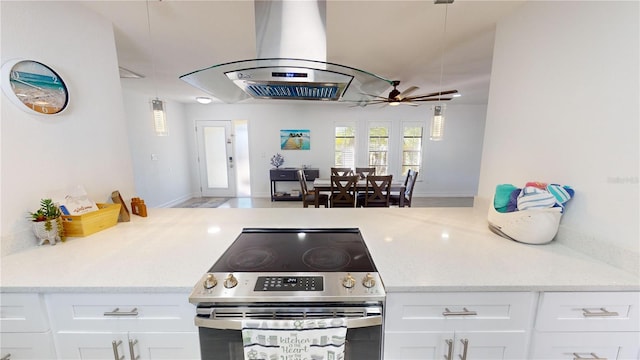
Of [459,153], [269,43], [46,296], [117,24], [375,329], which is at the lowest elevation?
[375,329]

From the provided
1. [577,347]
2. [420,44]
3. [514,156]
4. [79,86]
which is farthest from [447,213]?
[79,86]

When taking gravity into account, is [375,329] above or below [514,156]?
below

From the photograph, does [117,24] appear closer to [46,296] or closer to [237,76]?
[237,76]

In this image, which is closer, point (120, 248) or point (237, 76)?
point (237, 76)

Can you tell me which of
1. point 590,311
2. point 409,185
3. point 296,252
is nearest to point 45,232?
point 296,252

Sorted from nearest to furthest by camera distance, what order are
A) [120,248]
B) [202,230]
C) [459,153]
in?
[120,248] → [202,230] → [459,153]

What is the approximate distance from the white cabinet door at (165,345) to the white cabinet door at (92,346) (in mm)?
43

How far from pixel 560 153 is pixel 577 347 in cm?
90

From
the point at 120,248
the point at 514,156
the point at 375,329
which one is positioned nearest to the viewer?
the point at 375,329

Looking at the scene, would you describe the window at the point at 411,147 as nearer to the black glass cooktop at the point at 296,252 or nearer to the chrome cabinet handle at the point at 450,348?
the black glass cooktop at the point at 296,252

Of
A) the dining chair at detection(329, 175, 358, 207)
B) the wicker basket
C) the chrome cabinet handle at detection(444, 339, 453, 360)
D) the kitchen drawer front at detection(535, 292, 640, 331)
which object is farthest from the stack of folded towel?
the wicker basket

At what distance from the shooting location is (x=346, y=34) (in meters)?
1.95

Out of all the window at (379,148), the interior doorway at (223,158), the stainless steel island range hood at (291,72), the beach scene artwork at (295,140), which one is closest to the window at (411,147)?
the window at (379,148)

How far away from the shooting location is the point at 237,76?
38.7 inches
